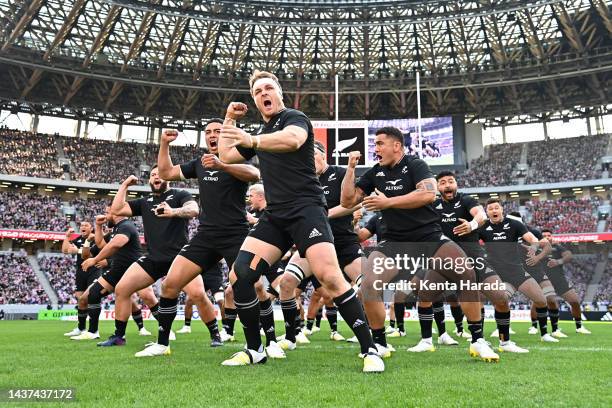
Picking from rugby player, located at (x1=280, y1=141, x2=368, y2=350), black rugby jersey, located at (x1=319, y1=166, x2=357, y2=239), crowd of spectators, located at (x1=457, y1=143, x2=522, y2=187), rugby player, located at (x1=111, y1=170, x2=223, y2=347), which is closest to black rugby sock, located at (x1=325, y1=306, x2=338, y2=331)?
rugby player, located at (x1=280, y1=141, x2=368, y2=350)

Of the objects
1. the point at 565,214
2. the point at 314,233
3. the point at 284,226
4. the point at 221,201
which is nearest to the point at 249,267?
the point at 284,226

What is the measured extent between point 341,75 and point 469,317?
37.9 metres

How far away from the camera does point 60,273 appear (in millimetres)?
37875

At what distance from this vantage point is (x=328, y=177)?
8367mm

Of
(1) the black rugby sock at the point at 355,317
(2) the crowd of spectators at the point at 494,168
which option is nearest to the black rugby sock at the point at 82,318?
(1) the black rugby sock at the point at 355,317

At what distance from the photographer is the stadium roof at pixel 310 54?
34375 millimetres

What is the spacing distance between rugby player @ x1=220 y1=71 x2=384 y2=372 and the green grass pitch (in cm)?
49

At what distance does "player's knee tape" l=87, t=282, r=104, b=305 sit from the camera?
386 inches

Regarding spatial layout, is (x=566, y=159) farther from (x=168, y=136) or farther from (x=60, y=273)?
(x=168, y=136)

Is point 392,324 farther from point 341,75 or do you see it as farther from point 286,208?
point 341,75

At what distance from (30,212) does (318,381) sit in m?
42.9

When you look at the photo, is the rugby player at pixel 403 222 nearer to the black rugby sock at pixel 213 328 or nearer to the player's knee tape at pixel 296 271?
the player's knee tape at pixel 296 271

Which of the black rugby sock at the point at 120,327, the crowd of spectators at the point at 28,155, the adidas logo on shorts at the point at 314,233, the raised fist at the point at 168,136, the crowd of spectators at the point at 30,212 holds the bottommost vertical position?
the black rugby sock at the point at 120,327

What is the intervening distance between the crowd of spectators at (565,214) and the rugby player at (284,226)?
38.8 meters
